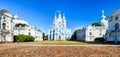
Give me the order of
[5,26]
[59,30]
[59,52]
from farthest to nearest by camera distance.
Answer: [59,30] → [5,26] → [59,52]

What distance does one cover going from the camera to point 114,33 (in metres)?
56.2

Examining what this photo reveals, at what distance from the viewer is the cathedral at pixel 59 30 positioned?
134875 mm

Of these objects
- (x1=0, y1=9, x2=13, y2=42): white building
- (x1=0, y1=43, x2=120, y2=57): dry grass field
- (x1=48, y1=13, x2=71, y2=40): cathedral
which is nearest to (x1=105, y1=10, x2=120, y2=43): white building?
(x1=0, y1=9, x2=13, y2=42): white building

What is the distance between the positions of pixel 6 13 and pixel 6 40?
8.09m

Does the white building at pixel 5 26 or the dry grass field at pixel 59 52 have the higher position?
the white building at pixel 5 26

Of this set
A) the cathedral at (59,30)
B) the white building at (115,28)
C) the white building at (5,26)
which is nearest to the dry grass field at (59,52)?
the white building at (5,26)

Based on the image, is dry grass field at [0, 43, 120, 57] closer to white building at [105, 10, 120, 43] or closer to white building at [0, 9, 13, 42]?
white building at [0, 9, 13, 42]

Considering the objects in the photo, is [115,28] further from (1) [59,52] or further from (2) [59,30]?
(2) [59,30]

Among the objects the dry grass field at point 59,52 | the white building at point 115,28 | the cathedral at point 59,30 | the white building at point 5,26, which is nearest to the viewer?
the dry grass field at point 59,52

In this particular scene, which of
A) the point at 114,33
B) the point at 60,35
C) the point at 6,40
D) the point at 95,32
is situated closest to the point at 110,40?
the point at 114,33

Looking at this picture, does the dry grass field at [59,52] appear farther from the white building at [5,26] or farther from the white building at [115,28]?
the white building at [115,28]

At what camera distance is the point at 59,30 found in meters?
136

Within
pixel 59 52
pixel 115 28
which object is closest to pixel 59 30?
pixel 115 28

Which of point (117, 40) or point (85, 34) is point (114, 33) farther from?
point (85, 34)
